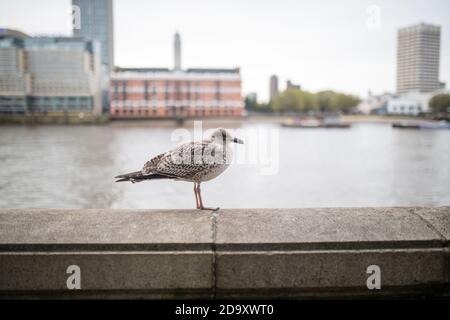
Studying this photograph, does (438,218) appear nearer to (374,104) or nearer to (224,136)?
(224,136)

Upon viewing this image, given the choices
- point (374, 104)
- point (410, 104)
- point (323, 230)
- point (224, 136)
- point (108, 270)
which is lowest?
point (108, 270)

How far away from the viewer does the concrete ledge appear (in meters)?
2.04

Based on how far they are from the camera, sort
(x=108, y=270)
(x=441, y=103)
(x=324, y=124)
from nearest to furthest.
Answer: (x=108, y=270) < (x=324, y=124) < (x=441, y=103)

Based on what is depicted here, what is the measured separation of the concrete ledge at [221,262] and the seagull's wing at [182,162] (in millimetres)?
814

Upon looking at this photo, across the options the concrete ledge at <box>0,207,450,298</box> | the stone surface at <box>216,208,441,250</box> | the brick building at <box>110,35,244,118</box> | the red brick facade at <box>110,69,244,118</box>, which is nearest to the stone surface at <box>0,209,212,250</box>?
the concrete ledge at <box>0,207,450,298</box>

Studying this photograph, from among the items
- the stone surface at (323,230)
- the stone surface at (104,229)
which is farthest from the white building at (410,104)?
the stone surface at (104,229)

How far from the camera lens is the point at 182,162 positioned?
2934 millimetres

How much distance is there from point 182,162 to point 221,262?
41.2 inches

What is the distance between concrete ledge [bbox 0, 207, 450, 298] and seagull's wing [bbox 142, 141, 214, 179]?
0.81 meters

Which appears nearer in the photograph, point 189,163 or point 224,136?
point 189,163

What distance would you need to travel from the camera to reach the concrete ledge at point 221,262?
2.04 m

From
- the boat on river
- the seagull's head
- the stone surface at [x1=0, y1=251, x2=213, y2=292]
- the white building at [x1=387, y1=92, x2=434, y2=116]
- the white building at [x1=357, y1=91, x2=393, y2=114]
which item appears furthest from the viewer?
the white building at [x1=357, y1=91, x2=393, y2=114]

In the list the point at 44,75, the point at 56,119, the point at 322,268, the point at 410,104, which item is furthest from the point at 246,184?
the point at 410,104

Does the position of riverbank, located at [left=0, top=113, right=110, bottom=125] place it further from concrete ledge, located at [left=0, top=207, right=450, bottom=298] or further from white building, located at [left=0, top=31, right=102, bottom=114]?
concrete ledge, located at [left=0, top=207, right=450, bottom=298]
